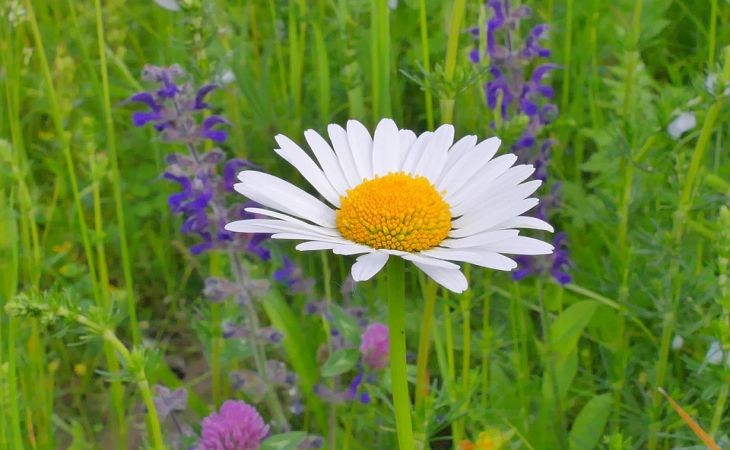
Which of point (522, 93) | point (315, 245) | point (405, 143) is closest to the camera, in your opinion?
point (315, 245)

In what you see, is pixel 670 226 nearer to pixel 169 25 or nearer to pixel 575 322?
pixel 575 322

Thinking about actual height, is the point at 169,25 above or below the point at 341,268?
above

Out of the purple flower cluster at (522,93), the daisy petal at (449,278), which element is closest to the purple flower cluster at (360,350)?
the purple flower cluster at (522,93)

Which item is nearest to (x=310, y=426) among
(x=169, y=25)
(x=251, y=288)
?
(x=251, y=288)

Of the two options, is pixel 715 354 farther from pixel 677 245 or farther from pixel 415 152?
pixel 415 152

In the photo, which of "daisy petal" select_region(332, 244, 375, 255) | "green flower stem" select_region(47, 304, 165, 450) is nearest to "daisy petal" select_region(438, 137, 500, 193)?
"daisy petal" select_region(332, 244, 375, 255)

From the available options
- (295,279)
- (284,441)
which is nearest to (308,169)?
(284,441)

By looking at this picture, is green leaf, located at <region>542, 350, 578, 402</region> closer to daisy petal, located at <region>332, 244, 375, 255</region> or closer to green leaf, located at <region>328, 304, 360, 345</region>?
green leaf, located at <region>328, 304, 360, 345</region>
